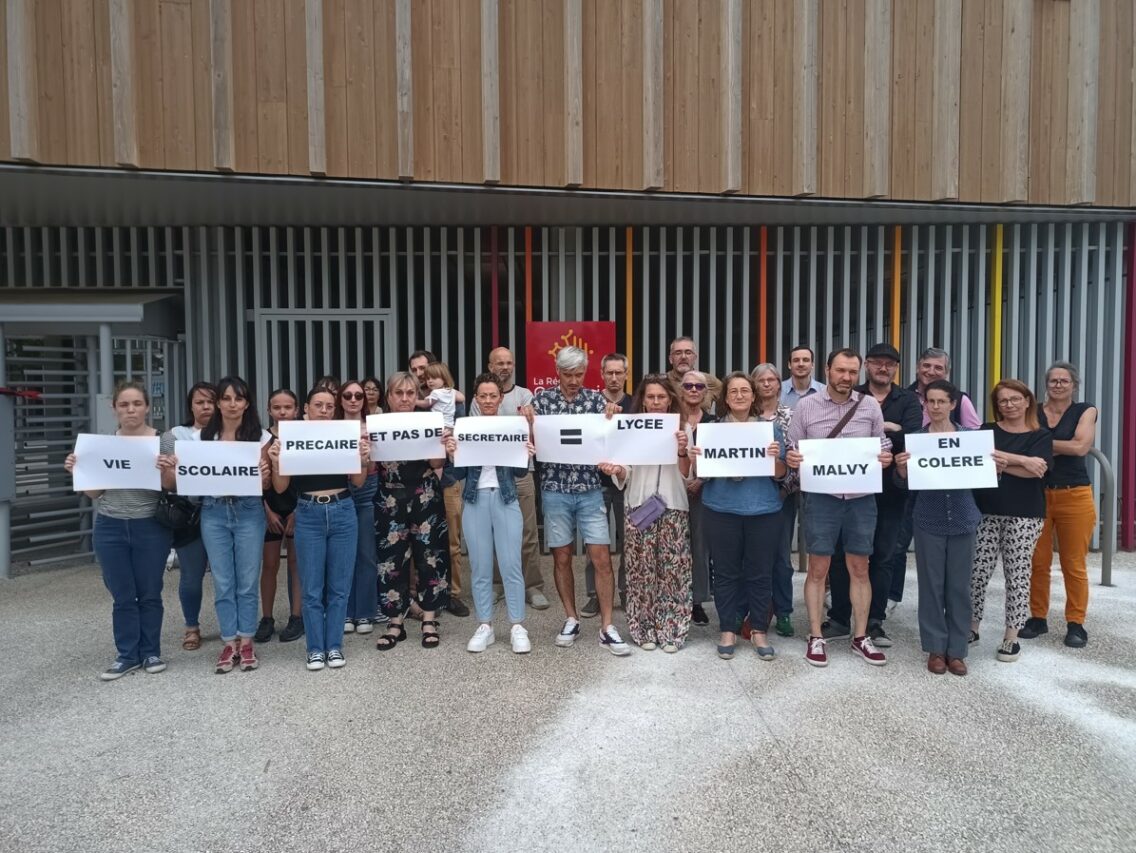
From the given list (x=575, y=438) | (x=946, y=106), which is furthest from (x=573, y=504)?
(x=946, y=106)

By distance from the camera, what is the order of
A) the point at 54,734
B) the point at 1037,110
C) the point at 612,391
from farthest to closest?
the point at 1037,110 → the point at 612,391 → the point at 54,734

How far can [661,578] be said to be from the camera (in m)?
4.99

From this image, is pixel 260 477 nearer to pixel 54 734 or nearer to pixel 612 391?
pixel 54 734

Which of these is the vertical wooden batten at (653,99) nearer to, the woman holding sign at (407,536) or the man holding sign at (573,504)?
the man holding sign at (573,504)

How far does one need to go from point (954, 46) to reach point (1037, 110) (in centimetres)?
115

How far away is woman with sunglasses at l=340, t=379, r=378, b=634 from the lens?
16.5 feet

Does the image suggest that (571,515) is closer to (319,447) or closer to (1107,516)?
(319,447)

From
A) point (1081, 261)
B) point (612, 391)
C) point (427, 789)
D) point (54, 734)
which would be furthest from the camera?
point (1081, 261)

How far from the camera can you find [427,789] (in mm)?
3314

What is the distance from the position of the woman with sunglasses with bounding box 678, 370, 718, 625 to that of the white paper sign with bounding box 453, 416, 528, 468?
1175 millimetres

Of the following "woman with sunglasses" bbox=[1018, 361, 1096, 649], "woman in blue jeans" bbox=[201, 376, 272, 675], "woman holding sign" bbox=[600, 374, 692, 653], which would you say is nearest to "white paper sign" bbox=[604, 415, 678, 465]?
→ "woman holding sign" bbox=[600, 374, 692, 653]

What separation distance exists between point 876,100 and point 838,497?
474cm

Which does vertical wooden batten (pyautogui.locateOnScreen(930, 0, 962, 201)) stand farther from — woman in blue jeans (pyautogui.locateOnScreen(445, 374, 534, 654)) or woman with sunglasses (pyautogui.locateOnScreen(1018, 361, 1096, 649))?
woman in blue jeans (pyautogui.locateOnScreen(445, 374, 534, 654))

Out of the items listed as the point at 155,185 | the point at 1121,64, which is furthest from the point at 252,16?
the point at 1121,64
